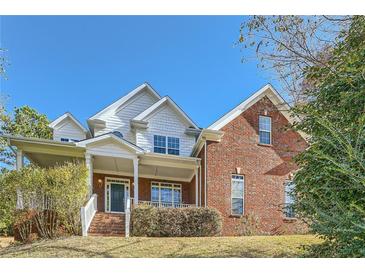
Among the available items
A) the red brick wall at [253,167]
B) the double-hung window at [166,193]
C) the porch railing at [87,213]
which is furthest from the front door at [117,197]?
the red brick wall at [253,167]

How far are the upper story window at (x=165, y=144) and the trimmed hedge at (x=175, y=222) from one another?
1.49 m

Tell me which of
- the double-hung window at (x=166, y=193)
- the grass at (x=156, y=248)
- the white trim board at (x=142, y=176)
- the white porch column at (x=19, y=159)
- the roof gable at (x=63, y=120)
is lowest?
the grass at (x=156, y=248)

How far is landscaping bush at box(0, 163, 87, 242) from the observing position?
6.10 metres

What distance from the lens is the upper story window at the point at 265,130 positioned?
763 centimetres

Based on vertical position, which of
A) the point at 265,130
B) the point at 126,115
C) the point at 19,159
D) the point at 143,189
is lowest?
the point at 143,189

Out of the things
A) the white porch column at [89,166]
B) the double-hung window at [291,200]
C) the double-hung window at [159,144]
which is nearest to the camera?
the double-hung window at [291,200]

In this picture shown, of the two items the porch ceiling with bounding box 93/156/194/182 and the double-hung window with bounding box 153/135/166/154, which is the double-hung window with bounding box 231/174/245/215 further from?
the double-hung window with bounding box 153/135/166/154

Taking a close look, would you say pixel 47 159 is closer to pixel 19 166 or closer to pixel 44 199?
pixel 19 166

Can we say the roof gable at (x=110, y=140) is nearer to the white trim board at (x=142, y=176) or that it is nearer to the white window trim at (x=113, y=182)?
the white trim board at (x=142, y=176)

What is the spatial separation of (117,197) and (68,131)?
2.60m

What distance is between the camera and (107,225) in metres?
7.24

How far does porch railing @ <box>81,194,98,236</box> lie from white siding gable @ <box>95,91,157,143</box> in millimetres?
1407

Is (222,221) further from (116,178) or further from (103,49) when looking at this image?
(103,49)

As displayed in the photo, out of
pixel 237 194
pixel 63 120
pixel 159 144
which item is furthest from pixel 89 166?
pixel 237 194
